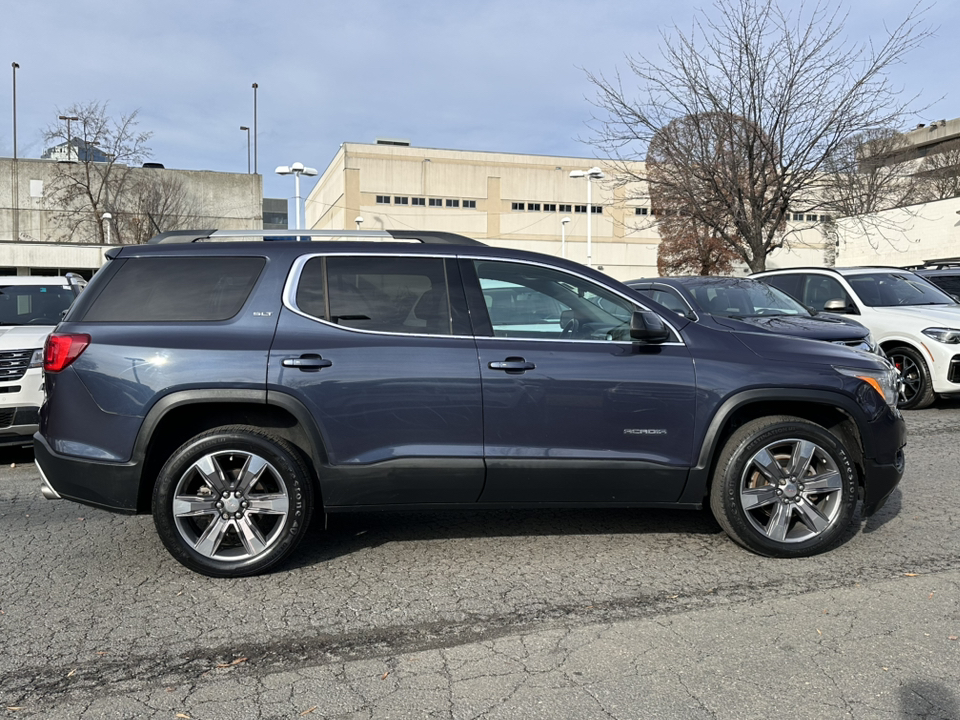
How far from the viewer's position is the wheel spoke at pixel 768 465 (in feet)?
14.2

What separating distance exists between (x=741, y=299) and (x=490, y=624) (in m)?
6.76

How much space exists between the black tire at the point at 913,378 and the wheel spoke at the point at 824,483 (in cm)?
611

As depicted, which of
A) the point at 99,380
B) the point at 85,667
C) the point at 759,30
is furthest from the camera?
the point at 759,30

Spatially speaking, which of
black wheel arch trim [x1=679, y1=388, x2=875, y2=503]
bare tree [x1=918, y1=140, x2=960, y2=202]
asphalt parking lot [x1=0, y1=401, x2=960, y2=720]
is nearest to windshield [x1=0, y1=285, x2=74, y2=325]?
asphalt parking lot [x1=0, y1=401, x2=960, y2=720]

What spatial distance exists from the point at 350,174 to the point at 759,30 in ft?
179

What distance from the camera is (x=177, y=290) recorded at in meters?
4.28

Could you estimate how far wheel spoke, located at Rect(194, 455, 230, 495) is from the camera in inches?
160

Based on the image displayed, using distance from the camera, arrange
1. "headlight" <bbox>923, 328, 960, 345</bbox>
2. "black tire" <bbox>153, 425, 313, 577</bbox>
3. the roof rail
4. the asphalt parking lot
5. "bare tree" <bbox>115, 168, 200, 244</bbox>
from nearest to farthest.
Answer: the asphalt parking lot
"black tire" <bbox>153, 425, 313, 577</bbox>
the roof rail
"headlight" <bbox>923, 328, 960, 345</bbox>
"bare tree" <bbox>115, 168, 200, 244</bbox>

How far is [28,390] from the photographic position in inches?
272

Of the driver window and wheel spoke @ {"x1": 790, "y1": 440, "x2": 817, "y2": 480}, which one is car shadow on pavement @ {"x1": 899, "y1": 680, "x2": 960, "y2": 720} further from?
the driver window

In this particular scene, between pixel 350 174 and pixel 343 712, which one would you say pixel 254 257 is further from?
pixel 350 174

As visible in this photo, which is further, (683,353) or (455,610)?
(683,353)

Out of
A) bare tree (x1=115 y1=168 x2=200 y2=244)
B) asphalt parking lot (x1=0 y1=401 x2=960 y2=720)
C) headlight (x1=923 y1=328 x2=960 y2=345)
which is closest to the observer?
asphalt parking lot (x1=0 y1=401 x2=960 y2=720)

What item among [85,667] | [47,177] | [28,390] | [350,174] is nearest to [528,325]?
[85,667]
